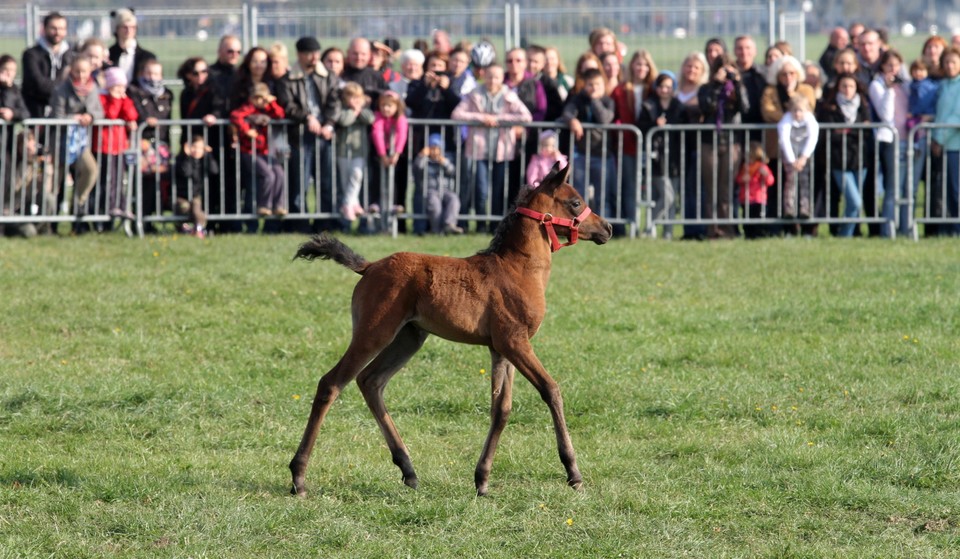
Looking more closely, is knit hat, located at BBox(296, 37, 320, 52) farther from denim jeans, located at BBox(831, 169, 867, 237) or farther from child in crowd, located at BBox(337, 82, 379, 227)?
denim jeans, located at BBox(831, 169, 867, 237)

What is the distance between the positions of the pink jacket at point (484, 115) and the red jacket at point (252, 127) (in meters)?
2.09

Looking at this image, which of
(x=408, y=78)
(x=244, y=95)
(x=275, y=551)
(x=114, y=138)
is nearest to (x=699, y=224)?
(x=408, y=78)

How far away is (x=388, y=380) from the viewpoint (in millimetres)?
7699

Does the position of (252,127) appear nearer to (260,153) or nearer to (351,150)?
(260,153)

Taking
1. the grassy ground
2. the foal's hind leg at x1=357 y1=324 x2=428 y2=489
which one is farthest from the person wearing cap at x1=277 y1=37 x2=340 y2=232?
the foal's hind leg at x1=357 y1=324 x2=428 y2=489

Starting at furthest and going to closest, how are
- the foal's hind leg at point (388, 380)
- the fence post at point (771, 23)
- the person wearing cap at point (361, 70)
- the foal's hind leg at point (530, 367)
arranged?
the fence post at point (771, 23) < the person wearing cap at point (361, 70) < the foal's hind leg at point (388, 380) < the foal's hind leg at point (530, 367)

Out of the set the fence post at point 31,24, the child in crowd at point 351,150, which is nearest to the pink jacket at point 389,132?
the child in crowd at point 351,150

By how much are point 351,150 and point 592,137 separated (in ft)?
9.25

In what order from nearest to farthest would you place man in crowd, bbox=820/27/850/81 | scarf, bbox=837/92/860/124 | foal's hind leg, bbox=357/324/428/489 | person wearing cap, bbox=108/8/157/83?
foal's hind leg, bbox=357/324/428/489, scarf, bbox=837/92/860/124, person wearing cap, bbox=108/8/157/83, man in crowd, bbox=820/27/850/81

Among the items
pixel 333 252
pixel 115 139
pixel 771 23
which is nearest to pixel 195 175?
pixel 115 139

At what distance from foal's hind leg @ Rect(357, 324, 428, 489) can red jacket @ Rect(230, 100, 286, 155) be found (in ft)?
29.2

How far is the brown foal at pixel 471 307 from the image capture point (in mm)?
7254

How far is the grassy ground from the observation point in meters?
6.96

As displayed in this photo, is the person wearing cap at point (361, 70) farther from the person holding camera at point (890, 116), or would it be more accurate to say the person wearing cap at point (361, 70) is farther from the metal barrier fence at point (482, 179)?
the person holding camera at point (890, 116)
